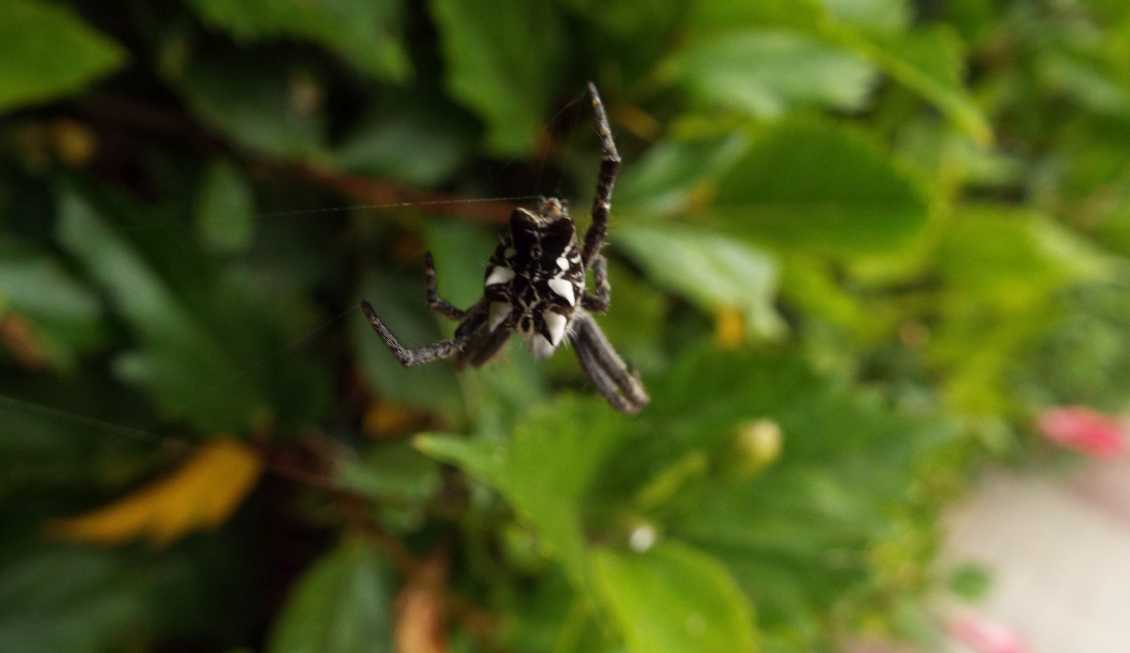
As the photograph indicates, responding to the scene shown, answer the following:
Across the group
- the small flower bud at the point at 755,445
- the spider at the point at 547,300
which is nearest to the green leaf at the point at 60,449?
the spider at the point at 547,300

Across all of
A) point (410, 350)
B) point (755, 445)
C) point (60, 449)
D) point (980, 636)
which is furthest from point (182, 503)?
point (980, 636)

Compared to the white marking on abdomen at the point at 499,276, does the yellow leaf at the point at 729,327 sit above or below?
above

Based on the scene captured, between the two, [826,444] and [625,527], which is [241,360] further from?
[826,444]

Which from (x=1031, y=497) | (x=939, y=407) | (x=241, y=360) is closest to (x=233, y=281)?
(x=241, y=360)

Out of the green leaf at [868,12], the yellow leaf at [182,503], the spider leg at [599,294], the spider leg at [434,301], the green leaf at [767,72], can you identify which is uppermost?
the green leaf at [868,12]

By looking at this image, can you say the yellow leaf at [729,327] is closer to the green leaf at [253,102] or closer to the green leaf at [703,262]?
the green leaf at [703,262]

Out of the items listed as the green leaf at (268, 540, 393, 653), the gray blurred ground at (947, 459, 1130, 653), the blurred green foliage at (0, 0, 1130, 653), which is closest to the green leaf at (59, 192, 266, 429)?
the blurred green foliage at (0, 0, 1130, 653)

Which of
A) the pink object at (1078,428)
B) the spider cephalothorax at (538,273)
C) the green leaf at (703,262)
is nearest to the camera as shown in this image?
the spider cephalothorax at (538,273)
